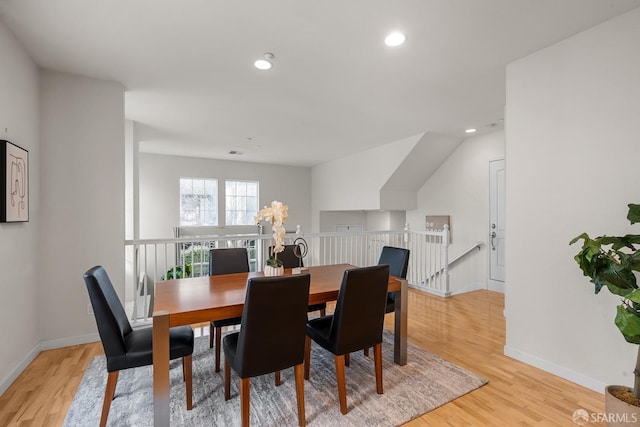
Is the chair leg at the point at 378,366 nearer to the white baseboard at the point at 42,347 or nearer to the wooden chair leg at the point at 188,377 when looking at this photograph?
the wooden chair leg at the point at 188,377

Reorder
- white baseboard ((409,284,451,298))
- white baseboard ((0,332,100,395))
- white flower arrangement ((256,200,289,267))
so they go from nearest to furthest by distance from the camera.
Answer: white baseboard ((0,332,100,395)), white flower arrangement ((256,200,289,267)), white baseboard ((409,284,451,298))

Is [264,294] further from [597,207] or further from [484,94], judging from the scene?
[484,94]

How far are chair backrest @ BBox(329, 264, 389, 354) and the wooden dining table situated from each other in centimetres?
24

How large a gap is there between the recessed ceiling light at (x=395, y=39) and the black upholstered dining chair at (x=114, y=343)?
2.50 metres

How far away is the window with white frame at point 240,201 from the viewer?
7473 millimetres

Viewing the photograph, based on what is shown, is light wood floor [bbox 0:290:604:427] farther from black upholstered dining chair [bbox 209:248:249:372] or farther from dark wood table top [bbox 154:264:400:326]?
black upholstered dining chair [bbox 209:248:249:372]

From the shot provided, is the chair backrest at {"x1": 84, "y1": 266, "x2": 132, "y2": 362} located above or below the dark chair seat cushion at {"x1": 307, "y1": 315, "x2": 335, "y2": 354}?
above

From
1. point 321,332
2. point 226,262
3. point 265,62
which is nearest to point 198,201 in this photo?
point 226,262

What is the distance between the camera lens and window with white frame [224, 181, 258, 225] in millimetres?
7473

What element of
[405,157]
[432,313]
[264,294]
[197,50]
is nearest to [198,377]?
[264,294]

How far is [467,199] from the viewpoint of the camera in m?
5.28

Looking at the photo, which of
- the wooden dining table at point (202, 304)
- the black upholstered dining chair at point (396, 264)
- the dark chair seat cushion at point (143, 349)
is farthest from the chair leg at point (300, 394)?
the black upholstered dining chair at point (396, 264)

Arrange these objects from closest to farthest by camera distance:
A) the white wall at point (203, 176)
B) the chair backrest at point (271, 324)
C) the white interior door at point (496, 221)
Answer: the chair backrest at point (271, 324), the white interior door at point (496, 221), the white wall at point (203, 176)

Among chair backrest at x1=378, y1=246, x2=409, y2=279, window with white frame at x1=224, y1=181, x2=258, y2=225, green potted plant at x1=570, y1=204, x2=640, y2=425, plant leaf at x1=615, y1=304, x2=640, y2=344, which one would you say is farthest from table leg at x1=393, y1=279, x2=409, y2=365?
window with white frame at x1=224, y1=181, x2=258, y2=225
